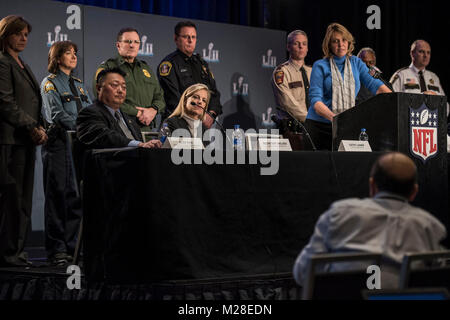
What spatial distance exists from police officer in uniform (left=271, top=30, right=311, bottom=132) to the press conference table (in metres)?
2.06

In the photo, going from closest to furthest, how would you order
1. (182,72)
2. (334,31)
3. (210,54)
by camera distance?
1. (334,31)
2. (182,72)
3. (210,54)

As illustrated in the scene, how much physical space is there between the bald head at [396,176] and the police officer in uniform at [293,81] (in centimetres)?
383

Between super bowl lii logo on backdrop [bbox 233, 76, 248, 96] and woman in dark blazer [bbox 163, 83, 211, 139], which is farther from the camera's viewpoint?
super bowl lii logo on backdrop [bbox 233, 76, 248, 96]

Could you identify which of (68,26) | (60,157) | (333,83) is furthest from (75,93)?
(333,83)

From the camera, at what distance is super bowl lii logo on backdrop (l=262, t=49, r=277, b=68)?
699 cm

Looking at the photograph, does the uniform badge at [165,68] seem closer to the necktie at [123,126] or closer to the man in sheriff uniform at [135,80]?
the man in sheriff uniform at [135,80]

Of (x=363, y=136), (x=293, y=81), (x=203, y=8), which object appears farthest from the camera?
(x=203, y=8)

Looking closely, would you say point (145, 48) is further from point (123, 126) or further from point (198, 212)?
point (198, 212)

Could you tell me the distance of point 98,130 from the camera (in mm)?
3760

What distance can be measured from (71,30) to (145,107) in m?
1.17

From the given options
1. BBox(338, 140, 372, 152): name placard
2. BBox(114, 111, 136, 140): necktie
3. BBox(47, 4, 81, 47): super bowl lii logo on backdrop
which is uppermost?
BBox(47, 4, 81, 47): super bowl lii logo on backdrop

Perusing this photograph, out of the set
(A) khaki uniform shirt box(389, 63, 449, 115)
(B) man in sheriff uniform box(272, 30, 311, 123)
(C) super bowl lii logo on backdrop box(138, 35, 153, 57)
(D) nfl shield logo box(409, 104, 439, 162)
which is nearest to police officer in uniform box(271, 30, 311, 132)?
(B) man in sheriff uniform box(272, 30, 311, 123)

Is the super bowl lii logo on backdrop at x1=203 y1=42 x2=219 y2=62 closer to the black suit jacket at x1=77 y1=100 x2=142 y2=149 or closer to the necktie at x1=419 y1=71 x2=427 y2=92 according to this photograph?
the necktie at x1=419 y1=71 x2=427 y2=92

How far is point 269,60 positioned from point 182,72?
66.2 inches
